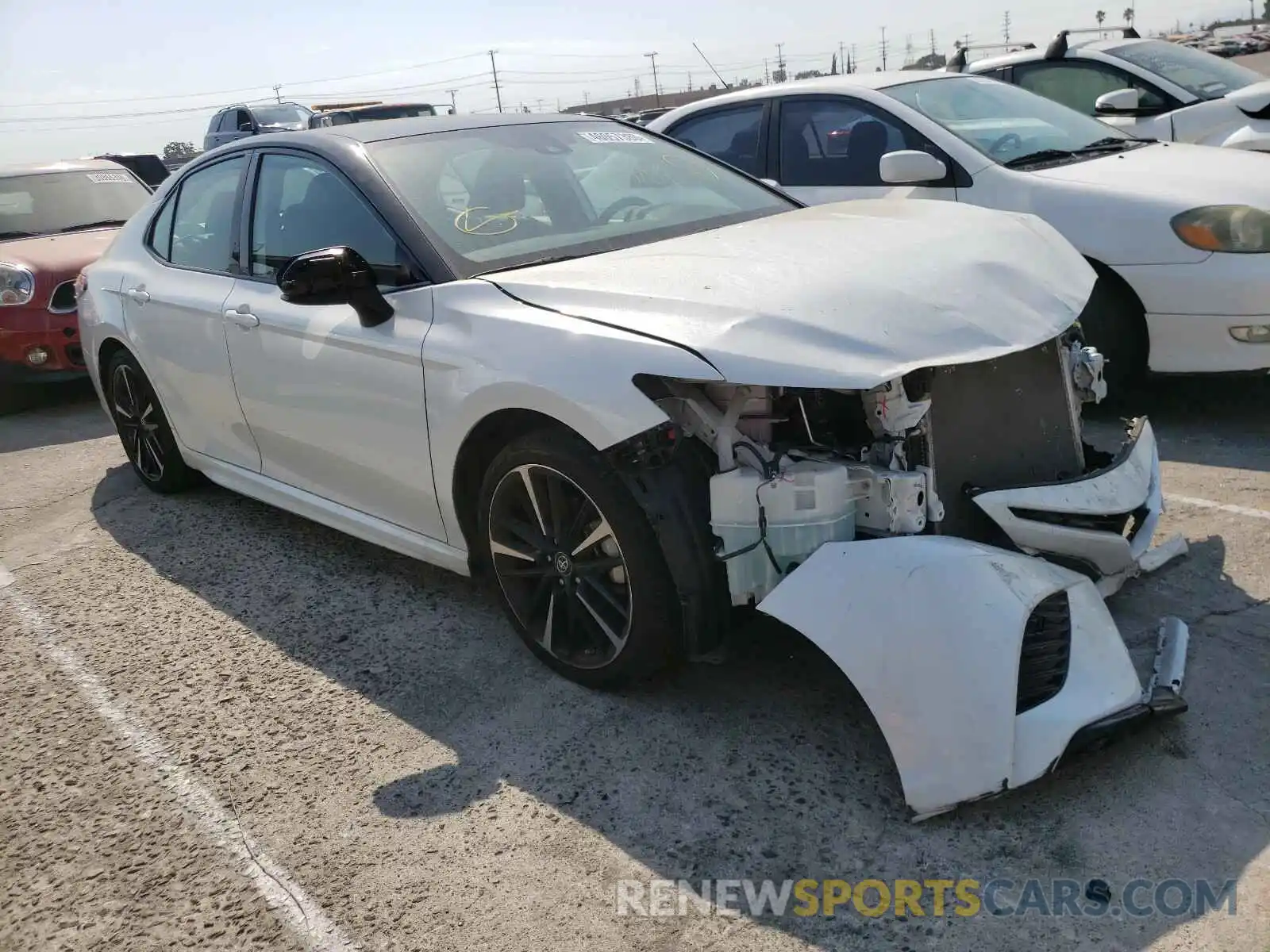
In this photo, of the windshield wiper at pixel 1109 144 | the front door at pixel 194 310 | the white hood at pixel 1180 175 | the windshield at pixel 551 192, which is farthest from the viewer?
the windshield wiper at pixel 1109 144

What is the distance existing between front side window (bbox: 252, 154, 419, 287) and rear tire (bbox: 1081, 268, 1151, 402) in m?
3.20

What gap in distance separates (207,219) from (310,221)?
945 millimetres

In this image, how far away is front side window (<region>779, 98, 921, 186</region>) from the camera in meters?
5.93

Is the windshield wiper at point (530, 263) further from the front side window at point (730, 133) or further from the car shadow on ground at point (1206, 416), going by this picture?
Answer: the front side window at point (730, 133)

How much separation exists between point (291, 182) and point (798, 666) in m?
2.52

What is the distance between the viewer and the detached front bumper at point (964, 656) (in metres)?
2.48

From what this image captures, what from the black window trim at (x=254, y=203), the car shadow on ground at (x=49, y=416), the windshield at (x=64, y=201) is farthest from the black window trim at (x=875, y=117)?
the windshield at (x=64, y=201)

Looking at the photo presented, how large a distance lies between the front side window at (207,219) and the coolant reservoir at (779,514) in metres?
2.50

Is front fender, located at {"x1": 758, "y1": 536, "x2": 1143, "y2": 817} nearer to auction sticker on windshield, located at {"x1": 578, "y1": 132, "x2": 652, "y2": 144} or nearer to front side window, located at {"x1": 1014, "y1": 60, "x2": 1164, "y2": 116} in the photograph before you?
auction sticker on windshield, located at {"x1": 578, "y1": 132, "x2": 652, "y2": 144}

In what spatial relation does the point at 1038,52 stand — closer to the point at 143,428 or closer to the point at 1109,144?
the point at 1109,144

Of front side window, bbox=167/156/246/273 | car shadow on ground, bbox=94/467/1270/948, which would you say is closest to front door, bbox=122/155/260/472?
front side window, bbox=167/156/246/273

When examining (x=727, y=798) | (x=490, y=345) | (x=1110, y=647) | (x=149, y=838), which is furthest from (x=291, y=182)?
(x=1110, y=647)

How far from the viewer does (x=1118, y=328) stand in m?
5.14

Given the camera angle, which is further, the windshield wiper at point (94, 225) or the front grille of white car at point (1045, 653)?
the windshield wiper at point (94, 225)
